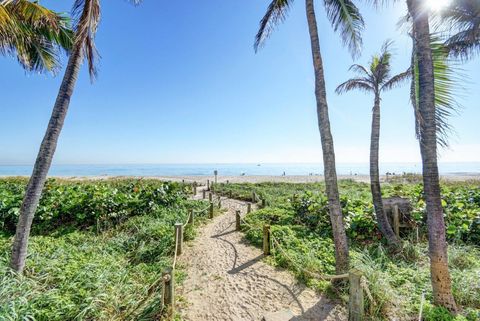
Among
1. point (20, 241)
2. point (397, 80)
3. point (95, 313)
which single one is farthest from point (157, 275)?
point (397, 80)

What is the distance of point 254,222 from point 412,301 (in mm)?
5444

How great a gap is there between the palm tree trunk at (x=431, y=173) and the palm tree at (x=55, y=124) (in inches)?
238

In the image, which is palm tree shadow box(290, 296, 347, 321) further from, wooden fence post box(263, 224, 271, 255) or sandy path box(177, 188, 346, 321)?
wooden fence post box(263, 224, 271, 255)

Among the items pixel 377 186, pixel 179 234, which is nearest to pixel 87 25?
pixel 179 234

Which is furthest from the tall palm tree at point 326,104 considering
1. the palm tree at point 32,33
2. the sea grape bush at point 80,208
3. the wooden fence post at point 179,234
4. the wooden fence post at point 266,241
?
the sea grape bush at point 80,208

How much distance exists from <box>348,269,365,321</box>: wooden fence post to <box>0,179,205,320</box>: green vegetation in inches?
119

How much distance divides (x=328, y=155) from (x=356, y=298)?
2562 millimetres

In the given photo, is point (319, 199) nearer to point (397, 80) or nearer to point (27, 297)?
point (397, 80)

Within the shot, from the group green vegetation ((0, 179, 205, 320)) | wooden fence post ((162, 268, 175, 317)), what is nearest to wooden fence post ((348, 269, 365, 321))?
wooden fence post ((162, 268, 175, 317))

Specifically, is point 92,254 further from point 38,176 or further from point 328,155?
point 328,155

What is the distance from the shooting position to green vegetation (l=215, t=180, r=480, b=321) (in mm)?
3795

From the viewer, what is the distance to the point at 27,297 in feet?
11.6

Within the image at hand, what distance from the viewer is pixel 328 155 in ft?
15.4

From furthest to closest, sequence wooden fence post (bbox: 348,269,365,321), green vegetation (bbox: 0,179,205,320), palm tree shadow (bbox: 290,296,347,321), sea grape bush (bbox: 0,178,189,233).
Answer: sea grape bush (bbox: 0,178,189,233) → palm tree shadow (bbox: 290,296,347,321) → green vegetation (bbox: 0,179,205,320) → wooden fence post (bbox: 348,269,365,321)
